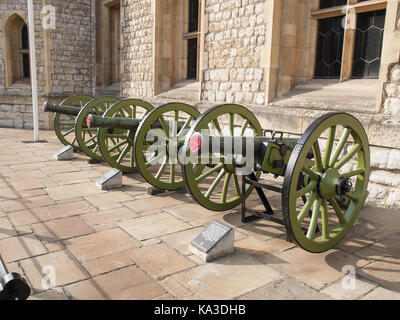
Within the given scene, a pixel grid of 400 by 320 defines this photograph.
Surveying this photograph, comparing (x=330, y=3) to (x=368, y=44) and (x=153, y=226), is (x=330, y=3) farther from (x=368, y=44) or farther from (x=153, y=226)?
(x=153, y=226)

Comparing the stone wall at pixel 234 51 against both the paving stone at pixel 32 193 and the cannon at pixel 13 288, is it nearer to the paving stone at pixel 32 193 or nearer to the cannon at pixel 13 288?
the paving stone at pixel 32 193

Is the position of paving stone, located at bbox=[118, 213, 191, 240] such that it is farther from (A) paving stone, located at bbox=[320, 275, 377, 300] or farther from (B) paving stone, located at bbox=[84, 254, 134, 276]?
(A) paving stone, located at bbox=[320, 275, 377, 300]

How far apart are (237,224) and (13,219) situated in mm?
2168

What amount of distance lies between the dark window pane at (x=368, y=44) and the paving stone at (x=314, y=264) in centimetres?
273

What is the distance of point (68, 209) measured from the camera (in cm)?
389

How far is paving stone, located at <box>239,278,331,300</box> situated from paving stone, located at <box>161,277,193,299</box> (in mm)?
344

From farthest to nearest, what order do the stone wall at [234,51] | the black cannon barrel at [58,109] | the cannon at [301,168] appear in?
the black cannon barrel at [58,109], the stone wall at [234,51], the cannon at [301,168]

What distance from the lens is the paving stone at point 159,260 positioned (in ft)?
8.55

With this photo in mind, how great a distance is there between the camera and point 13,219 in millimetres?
3578

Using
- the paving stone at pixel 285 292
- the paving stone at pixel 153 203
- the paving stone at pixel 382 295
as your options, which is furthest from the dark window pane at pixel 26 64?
the paving stone at pixel 382 295

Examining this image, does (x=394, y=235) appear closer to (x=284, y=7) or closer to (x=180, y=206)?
(x=180, y=206)

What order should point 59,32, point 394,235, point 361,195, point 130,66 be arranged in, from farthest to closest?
point 59,32
point 130,66
point 394,235
point 361,195
